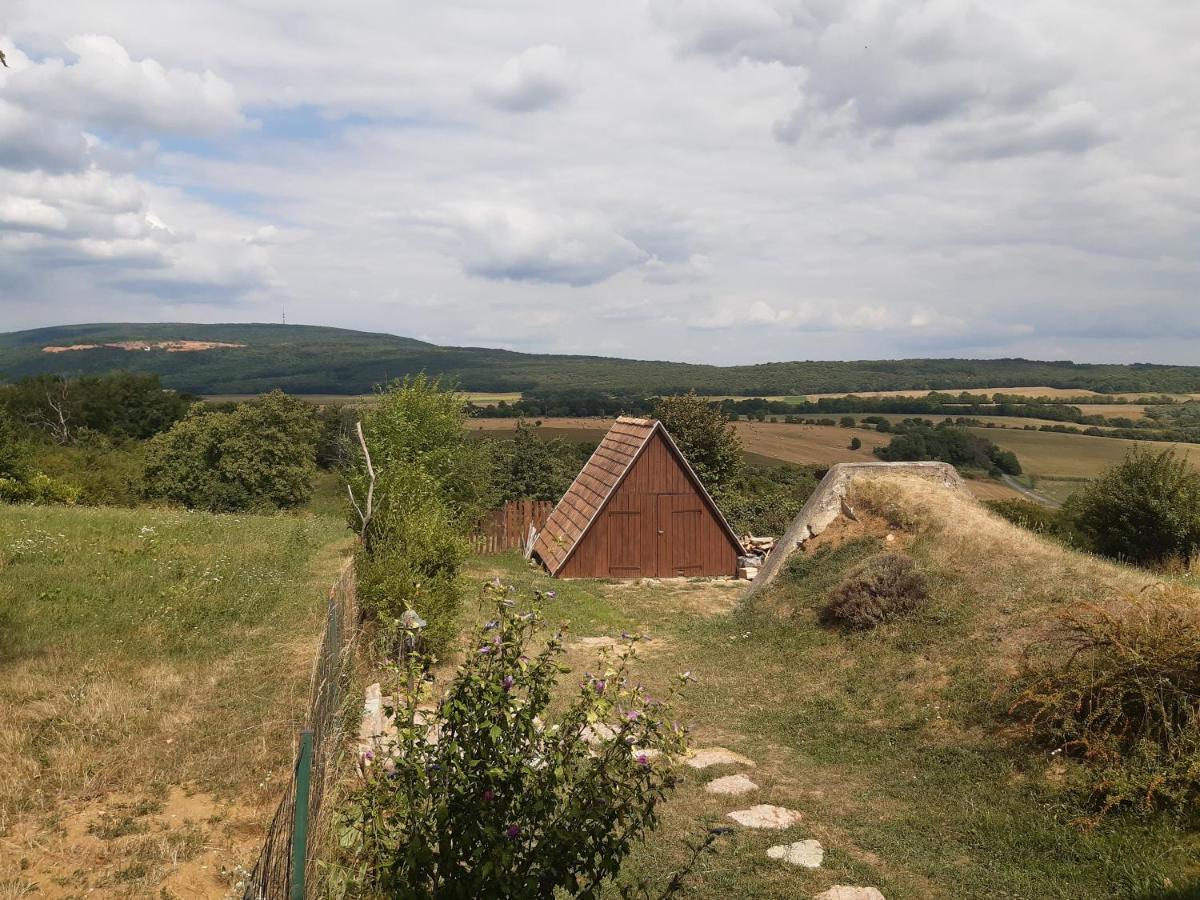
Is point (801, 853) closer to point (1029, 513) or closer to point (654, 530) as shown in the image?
point (654, 530)

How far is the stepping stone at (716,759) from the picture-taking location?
824 centimetres

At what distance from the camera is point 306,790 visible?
11.2ft

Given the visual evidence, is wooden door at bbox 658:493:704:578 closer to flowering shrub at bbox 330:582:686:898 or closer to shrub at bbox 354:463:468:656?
shrub at bbox 354:463:468:656

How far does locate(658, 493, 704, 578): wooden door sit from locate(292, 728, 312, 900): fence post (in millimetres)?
19567

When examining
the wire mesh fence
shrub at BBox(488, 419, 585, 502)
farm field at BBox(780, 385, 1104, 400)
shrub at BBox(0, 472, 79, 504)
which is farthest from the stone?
farm field at BBox(780, 385, 1104, 400)

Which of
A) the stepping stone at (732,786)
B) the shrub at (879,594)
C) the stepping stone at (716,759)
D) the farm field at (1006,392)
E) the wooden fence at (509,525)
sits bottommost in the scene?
the wooden fence at (509,525)

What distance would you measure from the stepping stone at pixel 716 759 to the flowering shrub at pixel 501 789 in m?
4.45

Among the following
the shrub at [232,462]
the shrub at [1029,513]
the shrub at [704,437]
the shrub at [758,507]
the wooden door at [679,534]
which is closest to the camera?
the wooden door at [679,534]

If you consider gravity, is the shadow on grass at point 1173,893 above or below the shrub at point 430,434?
below

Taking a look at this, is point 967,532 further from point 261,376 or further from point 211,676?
point 261,376

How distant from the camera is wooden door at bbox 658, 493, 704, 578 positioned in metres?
22.8

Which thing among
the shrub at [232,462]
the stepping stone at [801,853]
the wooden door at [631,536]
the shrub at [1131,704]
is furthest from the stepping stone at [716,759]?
the shrub at [232,462]

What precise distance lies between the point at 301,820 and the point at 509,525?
923 inches

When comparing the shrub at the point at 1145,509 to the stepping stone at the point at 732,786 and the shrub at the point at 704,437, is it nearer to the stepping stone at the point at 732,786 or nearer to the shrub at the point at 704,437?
the shrub at the point at 704,437
